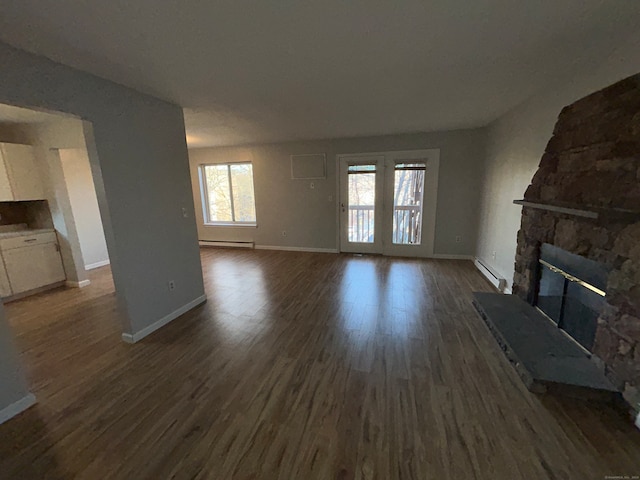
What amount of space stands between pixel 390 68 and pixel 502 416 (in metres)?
2.57

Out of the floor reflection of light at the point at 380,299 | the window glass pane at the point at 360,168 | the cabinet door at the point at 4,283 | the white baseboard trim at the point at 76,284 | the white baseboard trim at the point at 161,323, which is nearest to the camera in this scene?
the white baseboard trim at the point at 161,323

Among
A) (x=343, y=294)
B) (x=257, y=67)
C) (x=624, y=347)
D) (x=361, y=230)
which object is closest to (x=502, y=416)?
(x=624, y=347)

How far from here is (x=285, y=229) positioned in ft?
19.2

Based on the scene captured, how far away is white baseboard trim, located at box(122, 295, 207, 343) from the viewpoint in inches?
97.6

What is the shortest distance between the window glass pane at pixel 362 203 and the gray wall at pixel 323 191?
34 centimetres

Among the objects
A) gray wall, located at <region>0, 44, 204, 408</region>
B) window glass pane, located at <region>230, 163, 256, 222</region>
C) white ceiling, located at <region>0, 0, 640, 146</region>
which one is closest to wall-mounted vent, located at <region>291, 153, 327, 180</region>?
window glass pane, located at <region>230, 163, 256, 222</region>

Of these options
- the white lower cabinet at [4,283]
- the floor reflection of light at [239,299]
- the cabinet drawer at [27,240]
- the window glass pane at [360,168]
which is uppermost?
the window glass pane at [360,168]

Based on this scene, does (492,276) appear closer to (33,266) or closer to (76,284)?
(76,284)

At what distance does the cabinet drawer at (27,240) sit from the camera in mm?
3323

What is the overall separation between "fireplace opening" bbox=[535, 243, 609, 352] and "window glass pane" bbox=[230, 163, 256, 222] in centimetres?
528

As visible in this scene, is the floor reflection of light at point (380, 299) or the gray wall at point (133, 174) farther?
the floor reflection of light at point (380, 299)

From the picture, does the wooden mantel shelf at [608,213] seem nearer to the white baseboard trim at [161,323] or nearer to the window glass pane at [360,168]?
the window glass pane at [360,168]

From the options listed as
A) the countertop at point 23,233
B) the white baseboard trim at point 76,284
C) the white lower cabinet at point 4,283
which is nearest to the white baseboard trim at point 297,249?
the white baseboard trim at point 76,284

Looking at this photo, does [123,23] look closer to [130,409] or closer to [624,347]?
[130,409]
